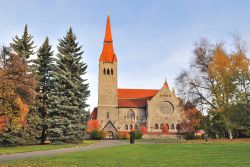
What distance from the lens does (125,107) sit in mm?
69938

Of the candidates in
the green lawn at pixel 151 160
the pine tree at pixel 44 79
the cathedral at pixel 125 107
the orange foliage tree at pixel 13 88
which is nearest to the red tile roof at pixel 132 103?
the cathedral at pixel 125 107

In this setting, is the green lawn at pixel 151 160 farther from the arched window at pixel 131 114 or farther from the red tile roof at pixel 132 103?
the red tile roof at pixel 132 103

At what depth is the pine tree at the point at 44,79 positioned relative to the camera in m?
31.9

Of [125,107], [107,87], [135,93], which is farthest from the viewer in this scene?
[135,93]

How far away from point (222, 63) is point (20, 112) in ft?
73.7

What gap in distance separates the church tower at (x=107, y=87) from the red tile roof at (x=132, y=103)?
3680 mm

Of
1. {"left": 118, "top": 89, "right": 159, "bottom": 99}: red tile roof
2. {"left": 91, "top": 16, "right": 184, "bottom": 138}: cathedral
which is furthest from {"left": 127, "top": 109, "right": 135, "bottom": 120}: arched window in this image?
{"left": 118, "top": 89, "right": 159, "bottom": 99}: red tile roof

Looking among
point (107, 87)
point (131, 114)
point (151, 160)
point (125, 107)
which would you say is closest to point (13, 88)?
point (151, 160)

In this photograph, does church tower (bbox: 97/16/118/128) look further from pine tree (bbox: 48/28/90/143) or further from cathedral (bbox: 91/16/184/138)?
pine tree (bbox: 48/28/90/143)

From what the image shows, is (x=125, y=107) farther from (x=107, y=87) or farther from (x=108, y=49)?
(x=108, y=49)

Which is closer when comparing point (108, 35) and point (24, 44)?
point (24, 44)

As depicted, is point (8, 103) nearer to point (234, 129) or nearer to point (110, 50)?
point (234, 129)

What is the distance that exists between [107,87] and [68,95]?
34986mm

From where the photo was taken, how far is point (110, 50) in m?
69.8
